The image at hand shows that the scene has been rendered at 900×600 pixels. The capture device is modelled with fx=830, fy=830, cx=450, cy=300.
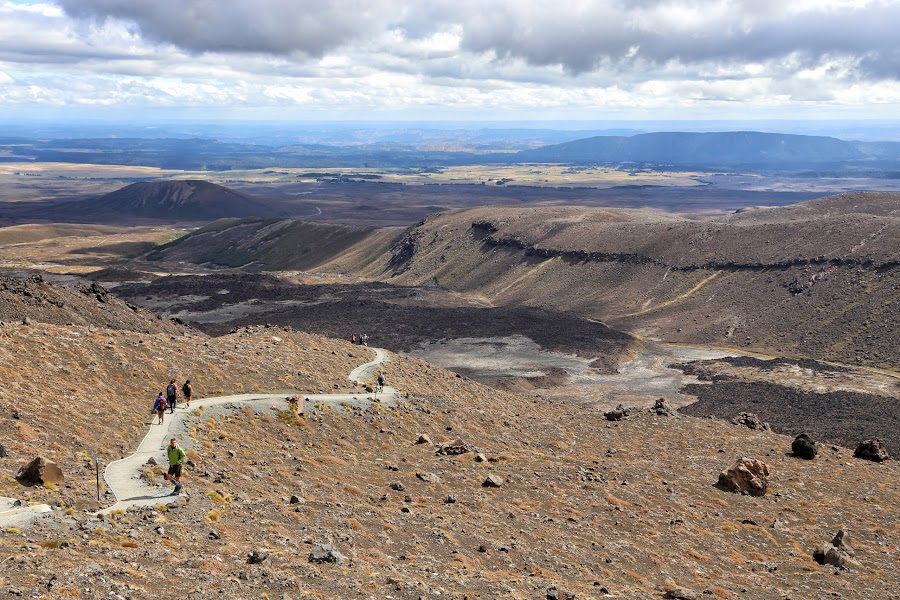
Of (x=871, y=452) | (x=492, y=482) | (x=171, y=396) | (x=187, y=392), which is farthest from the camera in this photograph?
(x=871, y=452)

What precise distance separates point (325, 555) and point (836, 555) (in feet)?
53.3

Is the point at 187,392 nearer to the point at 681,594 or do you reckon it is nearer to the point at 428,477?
the point at 428,477

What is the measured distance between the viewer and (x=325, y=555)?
62.4 ft

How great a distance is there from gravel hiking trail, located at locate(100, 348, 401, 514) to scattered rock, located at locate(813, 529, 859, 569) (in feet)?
58.7

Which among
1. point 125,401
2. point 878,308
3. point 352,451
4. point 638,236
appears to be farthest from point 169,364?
point 638,236

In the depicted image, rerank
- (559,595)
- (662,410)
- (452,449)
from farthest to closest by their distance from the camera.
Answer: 1. (662,410)
2. (452,449)
3. (559,595)

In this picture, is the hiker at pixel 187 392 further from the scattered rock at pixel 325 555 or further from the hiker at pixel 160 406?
the scattered rock at pixel 325 555

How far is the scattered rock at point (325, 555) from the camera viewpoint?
18891 mm

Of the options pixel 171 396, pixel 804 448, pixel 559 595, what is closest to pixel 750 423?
pixel 804 448

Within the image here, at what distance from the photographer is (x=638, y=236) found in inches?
4872

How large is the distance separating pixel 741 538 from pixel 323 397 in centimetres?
1754

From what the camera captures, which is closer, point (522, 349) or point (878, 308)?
point (522, 349)

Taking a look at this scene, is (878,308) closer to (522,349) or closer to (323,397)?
(522,349)

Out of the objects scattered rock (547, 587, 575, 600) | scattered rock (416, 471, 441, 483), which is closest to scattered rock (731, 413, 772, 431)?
scattered rock (416, 471, 441, 483)
